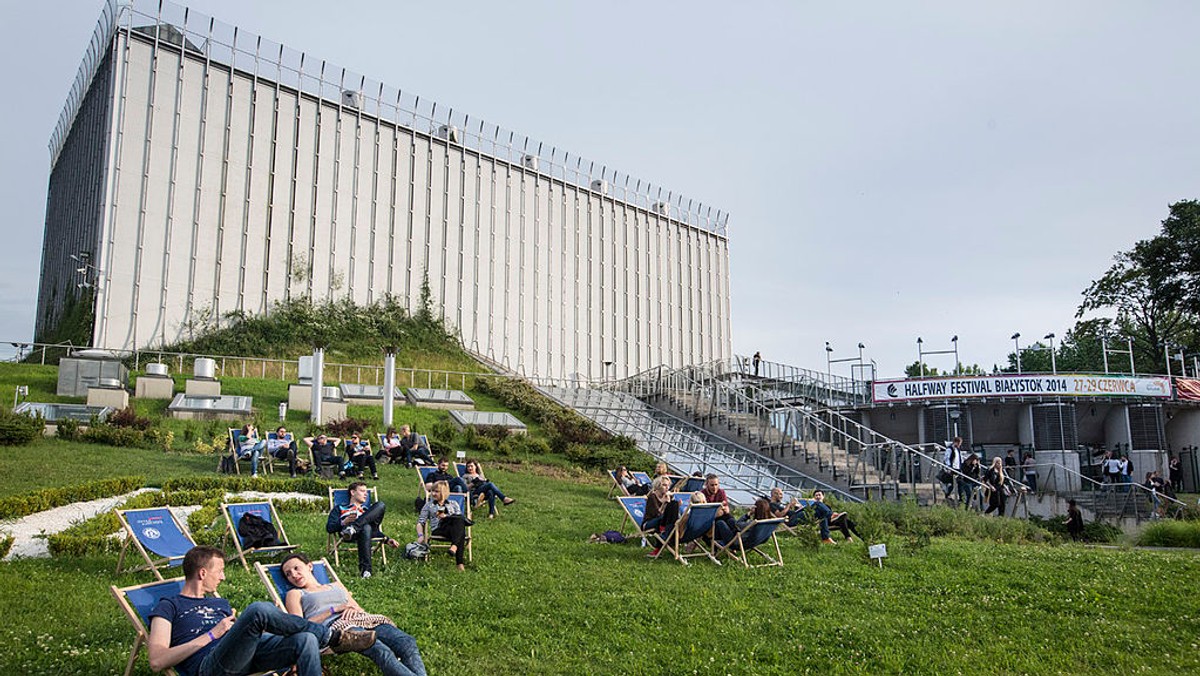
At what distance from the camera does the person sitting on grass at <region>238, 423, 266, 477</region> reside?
50.9 feet

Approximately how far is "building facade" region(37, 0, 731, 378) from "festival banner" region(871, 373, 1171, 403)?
2100cm

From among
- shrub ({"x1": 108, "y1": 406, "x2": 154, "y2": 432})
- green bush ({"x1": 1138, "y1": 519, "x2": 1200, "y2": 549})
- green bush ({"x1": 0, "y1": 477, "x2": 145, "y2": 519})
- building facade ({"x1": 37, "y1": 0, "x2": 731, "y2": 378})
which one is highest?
building facade ({"x1": 37, "y1": 0, "x2": 731, "y2": 378})

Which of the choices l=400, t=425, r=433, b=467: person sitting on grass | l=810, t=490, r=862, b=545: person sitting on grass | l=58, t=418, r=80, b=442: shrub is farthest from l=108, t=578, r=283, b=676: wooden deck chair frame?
l=58, t=418, r=80, b=442: shrub

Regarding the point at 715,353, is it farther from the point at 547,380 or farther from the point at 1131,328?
the point at 1131,328

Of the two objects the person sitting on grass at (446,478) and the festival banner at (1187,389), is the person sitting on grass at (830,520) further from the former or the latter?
the festival banner at (1187,389)

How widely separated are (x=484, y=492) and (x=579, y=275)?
→ 33666 millimetres

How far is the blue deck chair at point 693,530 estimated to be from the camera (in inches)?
392

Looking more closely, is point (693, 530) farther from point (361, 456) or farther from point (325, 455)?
point (325, 455)

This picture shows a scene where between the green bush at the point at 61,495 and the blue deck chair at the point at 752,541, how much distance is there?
8.41 meters

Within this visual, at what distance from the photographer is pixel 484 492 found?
1303 cm

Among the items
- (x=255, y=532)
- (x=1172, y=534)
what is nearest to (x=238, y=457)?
(x=255, y=532)

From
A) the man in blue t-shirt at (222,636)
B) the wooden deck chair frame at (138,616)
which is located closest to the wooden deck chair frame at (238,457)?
the wooden deck chair frame at (138,616)

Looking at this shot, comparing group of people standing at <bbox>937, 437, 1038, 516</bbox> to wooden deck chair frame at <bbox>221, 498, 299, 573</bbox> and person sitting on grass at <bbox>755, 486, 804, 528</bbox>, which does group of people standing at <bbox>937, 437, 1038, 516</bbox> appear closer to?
person sitting on grass at <bbox>755, 486, 804, 528</bbox>

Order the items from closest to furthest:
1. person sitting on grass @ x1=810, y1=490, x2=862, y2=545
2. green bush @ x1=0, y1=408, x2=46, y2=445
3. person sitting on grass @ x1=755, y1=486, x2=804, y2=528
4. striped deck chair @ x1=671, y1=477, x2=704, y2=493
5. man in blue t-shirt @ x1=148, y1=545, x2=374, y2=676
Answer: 1. man in blue t-shirt @ x1=148, y1=545, x2=374, y2=676
2. person sitting on grass @ x1=810, y1=490, x2=862, y2=545
3. person sitting on grass @ x1=755, y1=486, x2=804, y2=528
4. striped deck chair @ x1=671, y1=477, x2=704, y2=493
5. green bush @ x1=0, y1=408, x2=46, y2=445
